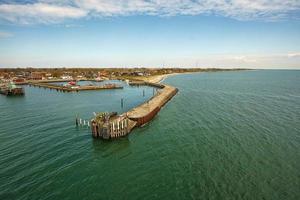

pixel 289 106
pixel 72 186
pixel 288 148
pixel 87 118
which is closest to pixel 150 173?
pixel 72 186

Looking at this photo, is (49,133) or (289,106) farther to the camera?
(289,106)

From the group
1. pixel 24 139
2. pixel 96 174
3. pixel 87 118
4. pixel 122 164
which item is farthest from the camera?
pixel 87 118

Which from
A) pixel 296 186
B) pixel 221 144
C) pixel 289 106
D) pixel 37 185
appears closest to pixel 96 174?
pixel 37 185

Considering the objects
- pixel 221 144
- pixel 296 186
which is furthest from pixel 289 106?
pixel 296 186

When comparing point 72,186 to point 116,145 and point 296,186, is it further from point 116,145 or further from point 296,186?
point 296,186

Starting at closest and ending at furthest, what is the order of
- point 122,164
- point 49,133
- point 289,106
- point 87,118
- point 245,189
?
point 245,189 < point 122,164 < point 49,133 < point 87,118 < point 289,106

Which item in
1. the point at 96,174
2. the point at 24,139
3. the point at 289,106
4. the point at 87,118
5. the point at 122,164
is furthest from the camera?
the point at 289,106

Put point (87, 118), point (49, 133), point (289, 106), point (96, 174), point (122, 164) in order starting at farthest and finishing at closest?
1. point (289, 106)
2. point (87, 118)
3. point (49, 133)
4. point (122, 164)
5. point (96, 174)

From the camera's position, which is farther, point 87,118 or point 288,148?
point 87,118

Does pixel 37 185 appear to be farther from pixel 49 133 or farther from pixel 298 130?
pixel 298 130
